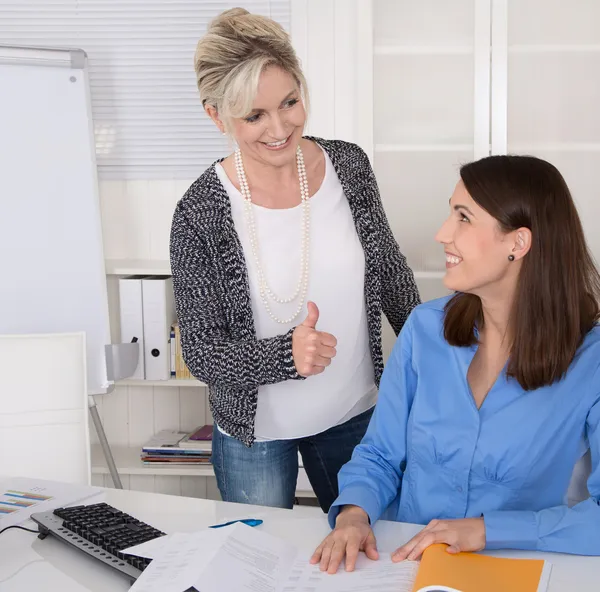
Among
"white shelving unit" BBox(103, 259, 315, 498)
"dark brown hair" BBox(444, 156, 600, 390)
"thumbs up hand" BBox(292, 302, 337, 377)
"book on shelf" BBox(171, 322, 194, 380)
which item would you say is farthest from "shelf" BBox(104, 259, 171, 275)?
"dark brown hair" BBox(444, 156, 600, 390)

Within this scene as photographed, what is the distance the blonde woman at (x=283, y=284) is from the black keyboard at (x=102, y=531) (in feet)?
1.26

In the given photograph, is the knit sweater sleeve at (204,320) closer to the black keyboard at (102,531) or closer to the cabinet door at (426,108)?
the black keyboard at (102,531)

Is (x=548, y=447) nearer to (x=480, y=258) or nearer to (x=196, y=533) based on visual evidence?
(x=480, y=258)

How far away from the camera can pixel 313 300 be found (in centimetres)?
191

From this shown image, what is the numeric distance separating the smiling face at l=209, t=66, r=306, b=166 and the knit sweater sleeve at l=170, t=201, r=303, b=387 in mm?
228

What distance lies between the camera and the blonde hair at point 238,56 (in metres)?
1.70

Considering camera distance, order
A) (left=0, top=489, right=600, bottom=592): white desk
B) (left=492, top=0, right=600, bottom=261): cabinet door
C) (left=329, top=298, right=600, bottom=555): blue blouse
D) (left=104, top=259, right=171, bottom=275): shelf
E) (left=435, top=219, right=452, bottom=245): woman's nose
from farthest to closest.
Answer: (left=104, top=259, right=171, bottom=275): shelf → (left=492, top=0, right=600, bottom=261): cabinet door → (left=435, top=219, right=452, bottom=245): woman's nose → (left=329, top=298, right=600, bottom=555): blue blouse → (left=0, top=489, right=600, bottom=592): white desk

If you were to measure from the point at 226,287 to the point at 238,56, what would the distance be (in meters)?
0.48

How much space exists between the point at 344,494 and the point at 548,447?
A: 0.38m

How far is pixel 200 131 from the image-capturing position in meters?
3.39

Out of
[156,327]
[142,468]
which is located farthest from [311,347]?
[142,468]

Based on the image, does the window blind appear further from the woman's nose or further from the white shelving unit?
the woman's nose

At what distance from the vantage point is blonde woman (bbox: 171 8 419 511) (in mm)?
1808

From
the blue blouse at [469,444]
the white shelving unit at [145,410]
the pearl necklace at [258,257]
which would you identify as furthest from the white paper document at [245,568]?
the white shelving unit at [145,410]
